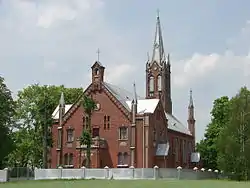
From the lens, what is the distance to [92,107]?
7738 centimetres

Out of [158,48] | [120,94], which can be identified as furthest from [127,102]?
[158,48]

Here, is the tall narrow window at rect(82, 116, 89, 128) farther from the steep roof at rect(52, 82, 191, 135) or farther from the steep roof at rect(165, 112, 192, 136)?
the steep roof at rect(165, 112, 192, 136)

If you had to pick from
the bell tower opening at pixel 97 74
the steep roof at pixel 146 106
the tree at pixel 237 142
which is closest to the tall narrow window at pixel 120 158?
the steep roof at pixel 146 106

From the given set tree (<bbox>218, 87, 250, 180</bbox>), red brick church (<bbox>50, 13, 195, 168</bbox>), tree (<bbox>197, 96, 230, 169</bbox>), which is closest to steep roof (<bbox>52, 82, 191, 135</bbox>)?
red brick church (<bbox>50, 13, 195, 168</bbox>)

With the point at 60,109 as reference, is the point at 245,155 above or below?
below

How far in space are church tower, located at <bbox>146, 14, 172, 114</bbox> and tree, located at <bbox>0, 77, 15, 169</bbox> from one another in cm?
3393

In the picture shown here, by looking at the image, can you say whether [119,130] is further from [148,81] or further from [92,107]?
[148,81]

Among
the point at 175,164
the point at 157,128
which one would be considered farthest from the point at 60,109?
the point at 175,164

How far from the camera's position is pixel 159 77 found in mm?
104500

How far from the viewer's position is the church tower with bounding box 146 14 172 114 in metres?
104

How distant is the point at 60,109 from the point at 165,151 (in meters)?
19.0

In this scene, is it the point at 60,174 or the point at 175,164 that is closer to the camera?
the point at 60,174

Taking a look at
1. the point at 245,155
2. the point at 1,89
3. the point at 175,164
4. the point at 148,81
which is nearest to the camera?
the point at 245,155

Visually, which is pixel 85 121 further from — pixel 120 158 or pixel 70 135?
pixel 120 158
